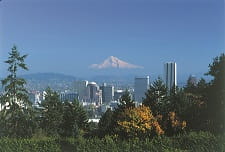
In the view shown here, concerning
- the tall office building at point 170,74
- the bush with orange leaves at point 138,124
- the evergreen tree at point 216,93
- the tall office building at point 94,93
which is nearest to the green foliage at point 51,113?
the tall office building at point 170,74

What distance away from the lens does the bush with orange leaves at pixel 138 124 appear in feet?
Answer: 26.9

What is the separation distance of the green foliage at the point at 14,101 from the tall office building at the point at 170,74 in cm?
428

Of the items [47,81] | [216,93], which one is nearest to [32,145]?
[216,93]

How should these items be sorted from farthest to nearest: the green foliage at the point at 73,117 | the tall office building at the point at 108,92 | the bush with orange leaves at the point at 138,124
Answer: the tall office building at the point at 108,92
the green foliage at the point at 73,117
the bush with orange leaves at the point at 138,124

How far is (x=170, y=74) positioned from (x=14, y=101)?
491 centimetres

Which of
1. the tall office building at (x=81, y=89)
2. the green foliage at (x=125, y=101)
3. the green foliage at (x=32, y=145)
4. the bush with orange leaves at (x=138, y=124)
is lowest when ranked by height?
the green foliage at (x=32, y=145)

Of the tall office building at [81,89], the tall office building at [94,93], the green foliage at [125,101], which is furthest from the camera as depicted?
the tall office building at [94,93]

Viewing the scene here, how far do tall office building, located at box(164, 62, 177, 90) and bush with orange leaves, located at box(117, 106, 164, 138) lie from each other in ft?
10.4

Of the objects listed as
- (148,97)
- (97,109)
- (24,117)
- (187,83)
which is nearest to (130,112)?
(148,97)

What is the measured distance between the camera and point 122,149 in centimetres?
592

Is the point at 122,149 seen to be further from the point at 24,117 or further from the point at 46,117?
the point at 46,117

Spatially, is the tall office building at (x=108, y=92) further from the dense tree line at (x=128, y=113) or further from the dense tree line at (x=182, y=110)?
the dense tree line at (x=182, y=110)

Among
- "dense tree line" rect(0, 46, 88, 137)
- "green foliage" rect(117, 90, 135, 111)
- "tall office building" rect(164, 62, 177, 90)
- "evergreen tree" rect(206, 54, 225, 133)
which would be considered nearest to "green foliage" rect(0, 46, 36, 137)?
"dense tree line" rect(0, 46, 88, 137)

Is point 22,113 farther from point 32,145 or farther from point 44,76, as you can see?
point 32,145
